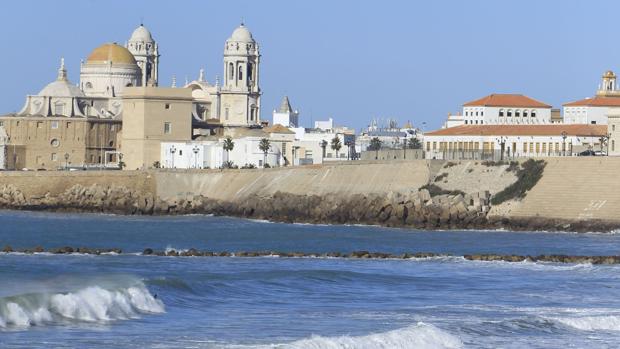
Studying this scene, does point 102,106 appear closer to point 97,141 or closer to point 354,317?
point 97,141

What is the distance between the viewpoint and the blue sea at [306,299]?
35906mm

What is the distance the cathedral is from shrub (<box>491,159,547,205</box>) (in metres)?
39.8

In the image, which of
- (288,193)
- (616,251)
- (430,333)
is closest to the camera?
(430,333)

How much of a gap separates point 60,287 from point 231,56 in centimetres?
8488

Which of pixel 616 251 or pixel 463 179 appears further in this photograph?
pixel 463 179

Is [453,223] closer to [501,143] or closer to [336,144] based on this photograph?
[501,143]

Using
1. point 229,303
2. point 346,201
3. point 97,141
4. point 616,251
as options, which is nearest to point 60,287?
point 229,303

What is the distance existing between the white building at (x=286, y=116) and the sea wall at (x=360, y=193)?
42247 millimetres

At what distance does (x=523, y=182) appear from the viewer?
8444cm

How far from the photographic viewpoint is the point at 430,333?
36656mm

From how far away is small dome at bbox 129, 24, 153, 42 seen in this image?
138m

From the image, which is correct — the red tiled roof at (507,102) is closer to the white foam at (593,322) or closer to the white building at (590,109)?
the white building at (590,109)

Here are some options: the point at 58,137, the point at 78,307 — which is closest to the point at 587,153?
the point at 58,137

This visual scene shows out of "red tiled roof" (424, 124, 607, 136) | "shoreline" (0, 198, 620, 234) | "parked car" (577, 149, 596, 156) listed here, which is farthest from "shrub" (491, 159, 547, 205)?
"red tiled roof" (424, 124, 607, 136)
